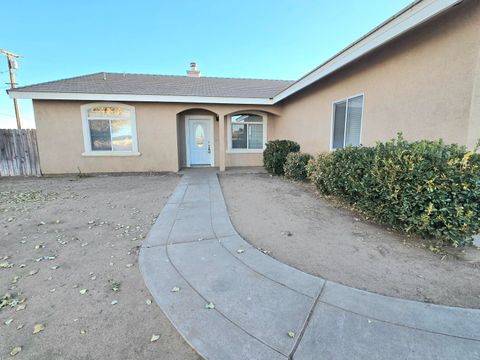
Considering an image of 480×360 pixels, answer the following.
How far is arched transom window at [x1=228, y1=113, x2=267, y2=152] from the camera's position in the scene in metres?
11.8

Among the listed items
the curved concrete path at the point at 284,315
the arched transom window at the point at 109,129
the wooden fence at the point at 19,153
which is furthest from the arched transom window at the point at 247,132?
the curved concrete path at the point at 284,315

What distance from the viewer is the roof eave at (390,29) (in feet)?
11.5

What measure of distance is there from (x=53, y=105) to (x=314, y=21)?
13.1m

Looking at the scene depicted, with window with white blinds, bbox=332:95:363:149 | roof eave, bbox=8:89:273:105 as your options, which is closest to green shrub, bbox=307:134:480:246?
window with white blinds, bbox=332:95:363:149

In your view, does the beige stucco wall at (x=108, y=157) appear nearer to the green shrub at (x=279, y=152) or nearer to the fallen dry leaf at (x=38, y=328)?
the green shrub at (x=279, y=152)

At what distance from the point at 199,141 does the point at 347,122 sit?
296 inches

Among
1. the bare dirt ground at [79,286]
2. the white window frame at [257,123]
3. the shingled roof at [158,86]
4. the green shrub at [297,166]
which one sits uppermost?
the shingled roof at [158,86]

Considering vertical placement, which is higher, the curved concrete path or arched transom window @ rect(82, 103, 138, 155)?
arched transom window @ rect(82, 103, 138, 155)

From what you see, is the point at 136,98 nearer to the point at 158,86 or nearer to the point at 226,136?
the point at 158,86

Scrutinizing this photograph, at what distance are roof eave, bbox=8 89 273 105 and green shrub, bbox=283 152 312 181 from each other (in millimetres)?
3525

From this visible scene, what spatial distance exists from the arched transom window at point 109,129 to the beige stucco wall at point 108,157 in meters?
0.23

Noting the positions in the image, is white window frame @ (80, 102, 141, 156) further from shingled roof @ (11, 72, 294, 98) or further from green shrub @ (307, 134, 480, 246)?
green shrub @ (307, 134, 480, 246)

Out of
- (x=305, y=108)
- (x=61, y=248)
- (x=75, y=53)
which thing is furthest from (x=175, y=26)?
(x=61, y=248)

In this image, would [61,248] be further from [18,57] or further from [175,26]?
[18,57]
